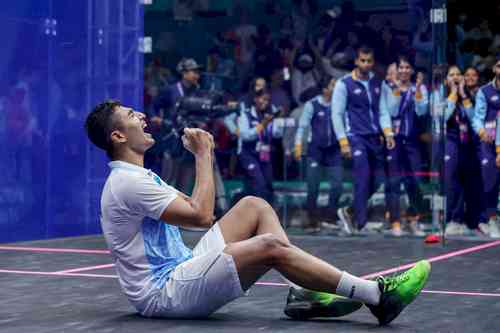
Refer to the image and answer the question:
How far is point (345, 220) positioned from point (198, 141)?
7396 millimetres

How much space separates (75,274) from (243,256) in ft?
10.6

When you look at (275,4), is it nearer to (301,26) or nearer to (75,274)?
(301,26)

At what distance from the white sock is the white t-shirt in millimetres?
Answer: 801

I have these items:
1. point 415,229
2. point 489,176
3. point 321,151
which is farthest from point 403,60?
point 415,229

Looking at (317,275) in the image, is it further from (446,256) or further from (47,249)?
(47,249)

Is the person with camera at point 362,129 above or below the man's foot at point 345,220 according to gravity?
above

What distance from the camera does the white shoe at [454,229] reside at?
42.1 ft

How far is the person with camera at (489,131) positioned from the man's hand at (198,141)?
7.92m

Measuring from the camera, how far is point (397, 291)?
528cm

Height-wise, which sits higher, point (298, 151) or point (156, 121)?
point (156, 121)

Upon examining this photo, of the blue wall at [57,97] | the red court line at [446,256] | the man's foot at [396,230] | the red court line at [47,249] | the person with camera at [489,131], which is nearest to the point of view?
the red court line at [446,256]

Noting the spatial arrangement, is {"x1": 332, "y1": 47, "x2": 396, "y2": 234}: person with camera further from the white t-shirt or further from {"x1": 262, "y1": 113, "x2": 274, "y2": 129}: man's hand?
the white t-shirt

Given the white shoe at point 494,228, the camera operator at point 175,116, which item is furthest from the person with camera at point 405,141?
the camera operator at point 175,116

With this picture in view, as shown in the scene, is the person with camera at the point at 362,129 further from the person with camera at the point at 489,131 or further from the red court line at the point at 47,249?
the red court line at the point at 47,249
